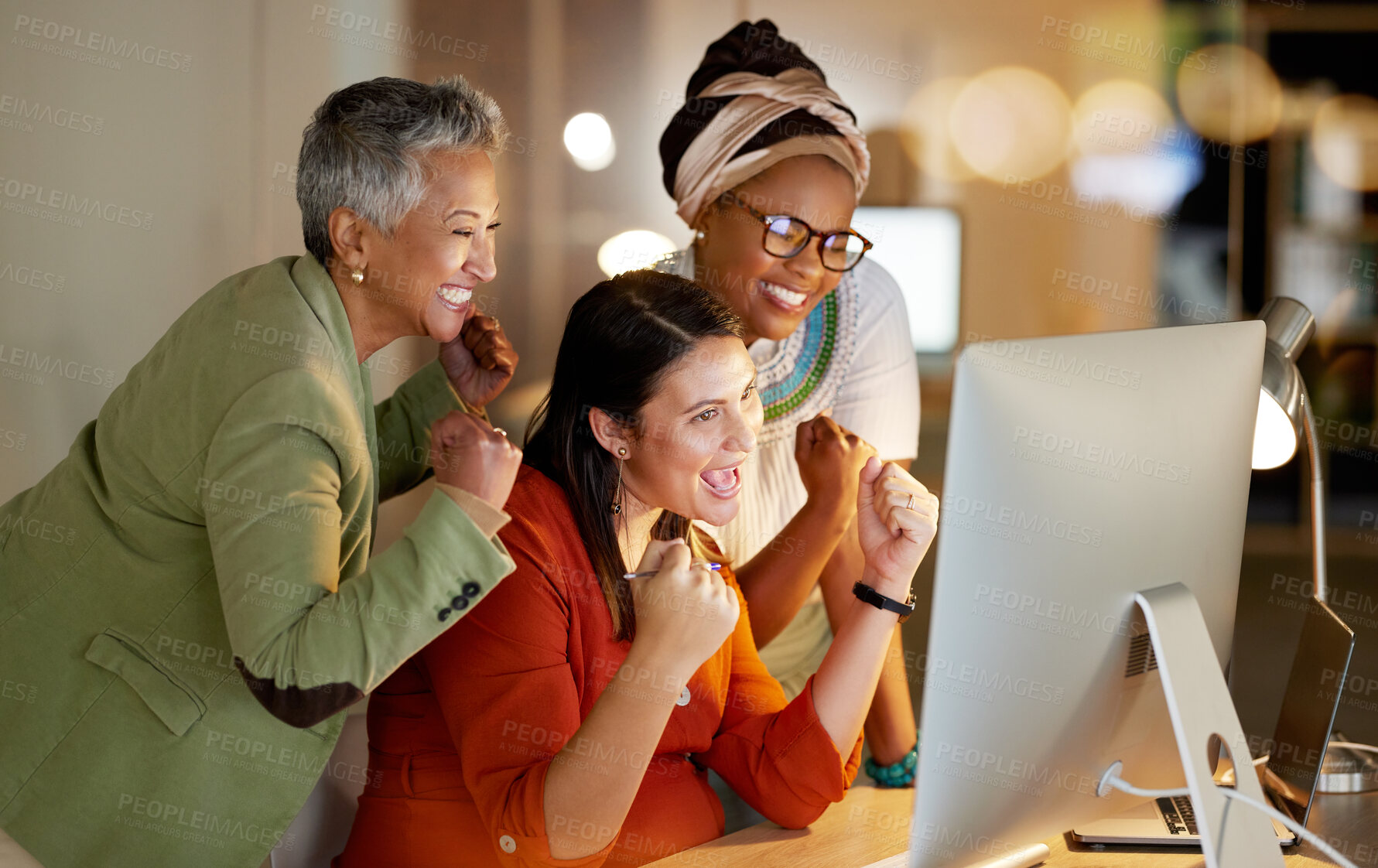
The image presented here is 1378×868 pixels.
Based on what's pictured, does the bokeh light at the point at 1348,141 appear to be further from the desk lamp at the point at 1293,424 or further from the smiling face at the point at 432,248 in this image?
the smiling face at the point at 432,248

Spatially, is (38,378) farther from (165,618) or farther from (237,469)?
(237,469)

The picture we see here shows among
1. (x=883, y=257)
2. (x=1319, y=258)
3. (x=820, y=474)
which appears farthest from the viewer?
(x=1319, y=258)

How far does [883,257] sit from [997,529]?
7.36 feet

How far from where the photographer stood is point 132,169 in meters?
2.02

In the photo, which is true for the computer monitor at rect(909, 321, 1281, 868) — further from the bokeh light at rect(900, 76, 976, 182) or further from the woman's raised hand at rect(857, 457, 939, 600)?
the bokeh light at rect(900, 76, 976, 182)

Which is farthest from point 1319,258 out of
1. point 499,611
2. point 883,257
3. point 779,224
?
point 499,611

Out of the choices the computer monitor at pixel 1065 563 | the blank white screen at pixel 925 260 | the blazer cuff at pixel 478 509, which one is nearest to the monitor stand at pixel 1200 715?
the computer monitor at pixel 1065 563

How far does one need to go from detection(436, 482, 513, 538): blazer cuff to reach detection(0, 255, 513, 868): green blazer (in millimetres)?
21

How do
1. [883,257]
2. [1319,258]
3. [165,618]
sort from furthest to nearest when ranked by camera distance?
[1319,258], [883,257], [165,618]

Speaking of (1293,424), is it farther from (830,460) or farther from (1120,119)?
(1120,119)

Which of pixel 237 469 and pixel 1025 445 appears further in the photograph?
pixel 237 469

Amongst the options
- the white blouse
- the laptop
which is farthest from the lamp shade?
the white blouse

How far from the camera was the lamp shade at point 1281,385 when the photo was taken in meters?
1.53

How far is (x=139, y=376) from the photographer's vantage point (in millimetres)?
1399
